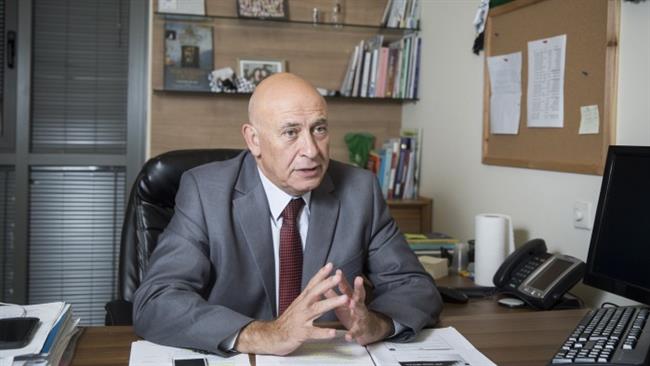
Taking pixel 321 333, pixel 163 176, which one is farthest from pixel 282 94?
pixel 321 333

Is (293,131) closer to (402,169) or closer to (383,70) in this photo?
(402,169)

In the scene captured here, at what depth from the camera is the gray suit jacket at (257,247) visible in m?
1.49

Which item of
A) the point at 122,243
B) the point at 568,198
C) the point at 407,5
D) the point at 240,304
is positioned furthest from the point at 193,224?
the point at 407,5

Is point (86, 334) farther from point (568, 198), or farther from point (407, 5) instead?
point (407, 5)

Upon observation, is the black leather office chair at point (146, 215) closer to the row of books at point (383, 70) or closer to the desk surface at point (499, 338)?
the desk surface at point (499, 338)

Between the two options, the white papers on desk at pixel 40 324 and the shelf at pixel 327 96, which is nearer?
the white papers on desk at pixel 40 324

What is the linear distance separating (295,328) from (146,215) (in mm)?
915

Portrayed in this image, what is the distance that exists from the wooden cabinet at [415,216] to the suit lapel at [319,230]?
154cm

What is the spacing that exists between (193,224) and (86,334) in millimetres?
366

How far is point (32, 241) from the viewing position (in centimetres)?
358

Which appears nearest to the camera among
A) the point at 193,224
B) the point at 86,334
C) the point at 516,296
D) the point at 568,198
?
the point at 86,334

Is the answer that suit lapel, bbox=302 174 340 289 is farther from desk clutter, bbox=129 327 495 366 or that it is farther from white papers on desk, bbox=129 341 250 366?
white papers on desk, bbox=129 341 250 366

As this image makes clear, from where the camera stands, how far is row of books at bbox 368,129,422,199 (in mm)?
3346

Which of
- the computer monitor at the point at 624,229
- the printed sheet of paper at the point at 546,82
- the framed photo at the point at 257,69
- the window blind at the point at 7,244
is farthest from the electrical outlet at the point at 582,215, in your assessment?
the window blind at the point at 7,244
